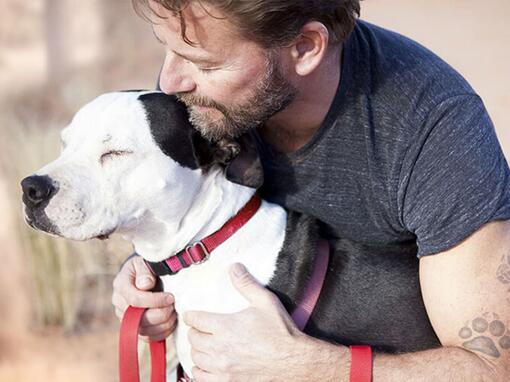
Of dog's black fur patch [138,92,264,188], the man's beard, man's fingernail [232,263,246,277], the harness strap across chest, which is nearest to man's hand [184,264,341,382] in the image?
man's fingernail [232,263,246,277]

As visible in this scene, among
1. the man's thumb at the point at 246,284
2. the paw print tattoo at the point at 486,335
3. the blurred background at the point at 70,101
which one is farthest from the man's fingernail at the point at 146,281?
the blurred background at the point at 70,101

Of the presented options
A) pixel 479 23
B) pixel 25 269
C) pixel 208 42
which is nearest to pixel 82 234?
pixel 208 42

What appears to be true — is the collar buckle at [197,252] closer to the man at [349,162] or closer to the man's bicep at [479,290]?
the man at [349,162]

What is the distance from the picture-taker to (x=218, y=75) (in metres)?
2.67

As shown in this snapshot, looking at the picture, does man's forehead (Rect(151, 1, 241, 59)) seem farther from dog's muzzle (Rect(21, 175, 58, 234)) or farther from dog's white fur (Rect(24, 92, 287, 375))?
dog's muzzle (Rect(21, 175, 58, 234))

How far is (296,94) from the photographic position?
2834mm

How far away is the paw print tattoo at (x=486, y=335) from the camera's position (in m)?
2.56

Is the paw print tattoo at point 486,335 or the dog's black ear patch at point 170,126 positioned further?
the dog's black ear patch at point 170,126

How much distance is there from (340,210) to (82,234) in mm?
910

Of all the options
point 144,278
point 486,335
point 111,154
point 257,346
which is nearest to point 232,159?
point 111,154

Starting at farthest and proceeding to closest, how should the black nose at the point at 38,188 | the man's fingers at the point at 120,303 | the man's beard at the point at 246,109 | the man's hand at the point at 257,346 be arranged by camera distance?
the man's fingers at the point at 120,303 → the man's beard at the point at 246,109 → the man's hand at the point at 257,346 → the black nose at the point at 38,188

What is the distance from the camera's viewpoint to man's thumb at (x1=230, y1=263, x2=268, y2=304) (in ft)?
8.85

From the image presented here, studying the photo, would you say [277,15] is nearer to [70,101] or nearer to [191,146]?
[191,146]

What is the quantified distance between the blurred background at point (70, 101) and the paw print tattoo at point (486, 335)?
2.84 m
